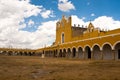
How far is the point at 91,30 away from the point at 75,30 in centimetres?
974

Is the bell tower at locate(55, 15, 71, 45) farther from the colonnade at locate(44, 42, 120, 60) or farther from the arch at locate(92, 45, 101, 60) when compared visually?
the arch at locate(92, 45, 101, 60)

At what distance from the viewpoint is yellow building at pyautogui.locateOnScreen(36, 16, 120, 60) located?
2947 centimetres

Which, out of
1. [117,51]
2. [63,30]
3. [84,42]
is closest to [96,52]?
[84,42]

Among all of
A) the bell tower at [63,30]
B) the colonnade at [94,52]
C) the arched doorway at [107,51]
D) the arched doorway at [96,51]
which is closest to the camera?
the colonnade at [94,52]

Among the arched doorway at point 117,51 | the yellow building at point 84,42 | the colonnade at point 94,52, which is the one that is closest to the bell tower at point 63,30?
the yellow building at point 84,42

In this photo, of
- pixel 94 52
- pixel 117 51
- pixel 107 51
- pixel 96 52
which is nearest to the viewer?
pixel 117 51

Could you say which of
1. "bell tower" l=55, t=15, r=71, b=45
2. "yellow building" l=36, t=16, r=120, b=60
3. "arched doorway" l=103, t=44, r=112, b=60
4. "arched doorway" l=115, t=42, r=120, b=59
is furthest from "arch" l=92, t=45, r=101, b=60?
"bell tower" l=55, t=15, r=71, b=45

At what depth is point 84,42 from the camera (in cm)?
3659

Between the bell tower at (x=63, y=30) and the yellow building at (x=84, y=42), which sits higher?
the bell tower at (x=63, y=30)

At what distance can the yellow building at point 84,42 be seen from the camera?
29.5 metres

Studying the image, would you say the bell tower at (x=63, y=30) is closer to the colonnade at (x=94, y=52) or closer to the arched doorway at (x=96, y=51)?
the colonnade at (x=94, y=52)

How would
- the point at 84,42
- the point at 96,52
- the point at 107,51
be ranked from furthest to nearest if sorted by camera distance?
the point at 84,42
the point at 96,52
the point at 107,51

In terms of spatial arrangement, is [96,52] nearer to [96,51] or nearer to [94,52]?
[96,51]

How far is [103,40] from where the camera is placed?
30672mm
